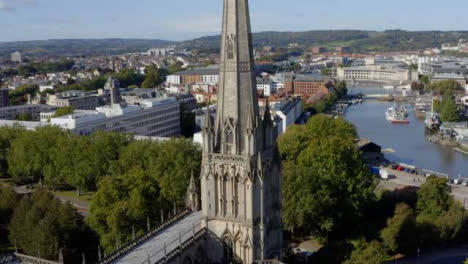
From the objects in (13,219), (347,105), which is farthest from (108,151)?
(347,105)

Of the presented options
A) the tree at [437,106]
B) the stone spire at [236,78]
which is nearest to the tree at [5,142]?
the stone spire at [236,78]

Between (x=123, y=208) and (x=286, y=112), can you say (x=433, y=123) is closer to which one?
(x=286, y=112)

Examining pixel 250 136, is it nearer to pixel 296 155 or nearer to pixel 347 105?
pixel 296 155

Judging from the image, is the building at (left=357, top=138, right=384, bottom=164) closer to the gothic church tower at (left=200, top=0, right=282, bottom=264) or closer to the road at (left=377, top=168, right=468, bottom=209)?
the road at (left=377, top=168, right=468, bottom=209)

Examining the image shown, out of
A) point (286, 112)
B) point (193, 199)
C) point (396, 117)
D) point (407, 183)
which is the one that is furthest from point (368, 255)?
point (396, 117)

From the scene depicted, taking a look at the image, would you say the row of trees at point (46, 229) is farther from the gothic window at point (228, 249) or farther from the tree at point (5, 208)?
the gothic window at point (228, 249)

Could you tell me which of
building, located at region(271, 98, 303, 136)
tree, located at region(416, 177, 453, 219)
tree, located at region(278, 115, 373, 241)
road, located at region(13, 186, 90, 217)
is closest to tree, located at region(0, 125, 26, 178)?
road, located at region(13, 186, 90, 217)
